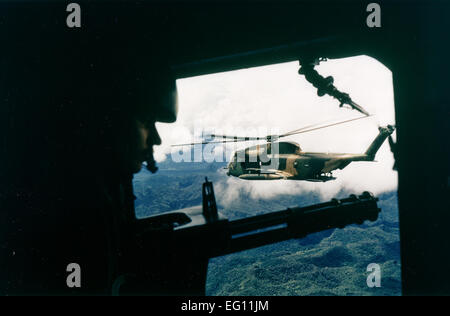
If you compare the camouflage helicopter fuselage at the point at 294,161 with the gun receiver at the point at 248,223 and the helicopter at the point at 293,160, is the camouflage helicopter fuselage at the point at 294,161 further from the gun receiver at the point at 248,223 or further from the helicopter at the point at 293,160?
the gun receiver at the point at 248,223

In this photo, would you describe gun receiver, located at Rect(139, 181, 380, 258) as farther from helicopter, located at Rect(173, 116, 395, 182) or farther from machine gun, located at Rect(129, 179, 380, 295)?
helicopter, located at Rect(173, 116, 395, 182)

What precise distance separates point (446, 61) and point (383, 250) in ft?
286

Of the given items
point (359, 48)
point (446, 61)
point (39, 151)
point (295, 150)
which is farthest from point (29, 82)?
point (295, 150)

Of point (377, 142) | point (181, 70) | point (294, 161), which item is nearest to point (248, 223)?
point (181, 70)

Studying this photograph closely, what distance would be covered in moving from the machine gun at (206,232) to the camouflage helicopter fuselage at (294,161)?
513cm

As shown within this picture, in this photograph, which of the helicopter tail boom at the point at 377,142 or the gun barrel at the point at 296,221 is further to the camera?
the helicopter tail boom at the point at 377,142

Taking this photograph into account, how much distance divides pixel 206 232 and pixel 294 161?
6837 millimetres

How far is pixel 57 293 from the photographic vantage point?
168 cm

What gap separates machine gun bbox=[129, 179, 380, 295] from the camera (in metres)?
1.54

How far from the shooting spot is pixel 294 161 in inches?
312

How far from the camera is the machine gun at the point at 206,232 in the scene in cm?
154

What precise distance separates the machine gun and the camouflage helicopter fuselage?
5127 millimetres

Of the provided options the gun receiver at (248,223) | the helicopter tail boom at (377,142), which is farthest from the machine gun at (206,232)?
the helicopter tail boom at (377,142)

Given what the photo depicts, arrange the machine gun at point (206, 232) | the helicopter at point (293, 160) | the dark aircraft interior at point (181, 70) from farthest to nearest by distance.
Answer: the helicopter at point (293, 160) < the dark aircraft interior at point (181, 70) < the machine gun at point (206, 232)
